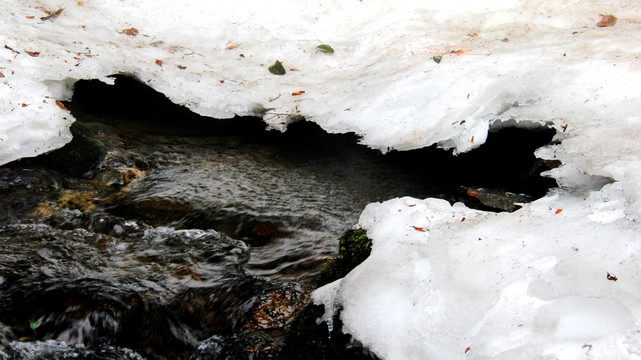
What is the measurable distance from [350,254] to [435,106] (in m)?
2.30

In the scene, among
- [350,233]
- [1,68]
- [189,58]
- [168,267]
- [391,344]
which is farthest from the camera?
[189,58]

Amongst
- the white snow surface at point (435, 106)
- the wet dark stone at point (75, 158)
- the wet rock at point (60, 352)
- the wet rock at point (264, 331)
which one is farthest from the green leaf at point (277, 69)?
the wet rock at point (60, 352)

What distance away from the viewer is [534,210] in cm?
274

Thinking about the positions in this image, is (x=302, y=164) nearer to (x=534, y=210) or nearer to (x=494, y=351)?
(x=534, y=210)

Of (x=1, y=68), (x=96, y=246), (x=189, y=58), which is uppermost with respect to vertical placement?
(x=1, y=68)

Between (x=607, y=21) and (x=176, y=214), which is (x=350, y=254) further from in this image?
(x=607, y=21)

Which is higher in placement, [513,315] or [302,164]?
[513,315]

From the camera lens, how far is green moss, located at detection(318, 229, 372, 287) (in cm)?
301

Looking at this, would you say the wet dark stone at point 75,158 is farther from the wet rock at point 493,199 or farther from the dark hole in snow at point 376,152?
the wet rock at point 493,199

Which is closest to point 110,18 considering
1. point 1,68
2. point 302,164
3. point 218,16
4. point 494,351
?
point 218,16

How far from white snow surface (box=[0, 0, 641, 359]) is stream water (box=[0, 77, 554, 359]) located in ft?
1.83

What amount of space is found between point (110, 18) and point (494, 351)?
7137 millimetres

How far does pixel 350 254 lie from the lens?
121 inches

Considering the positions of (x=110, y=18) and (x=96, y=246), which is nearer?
(x=96, y=246)
